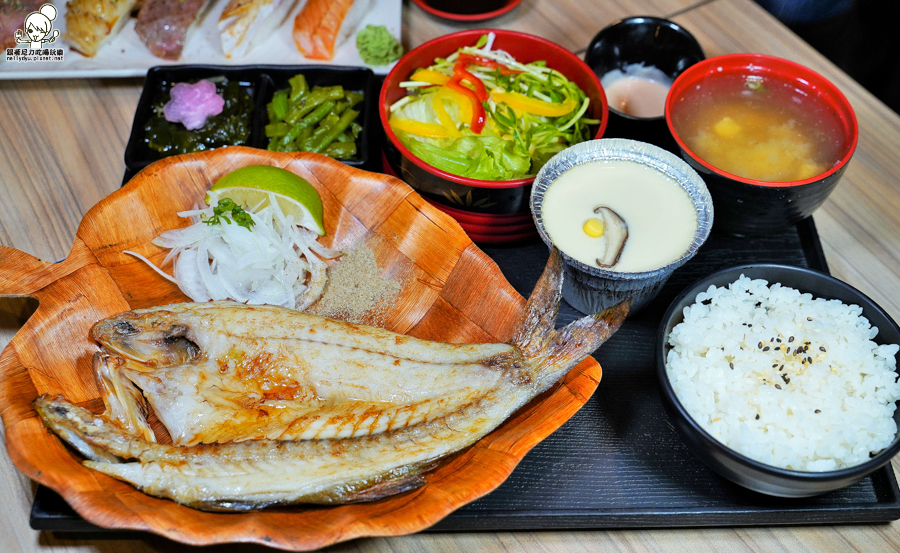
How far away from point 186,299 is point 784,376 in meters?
1.79

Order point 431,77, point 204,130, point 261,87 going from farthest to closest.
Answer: point 261,87
point 204,130
point 431,77

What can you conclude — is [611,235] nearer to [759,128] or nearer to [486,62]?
[759,128]

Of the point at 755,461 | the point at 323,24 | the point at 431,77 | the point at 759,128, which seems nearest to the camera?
the point at 755,461

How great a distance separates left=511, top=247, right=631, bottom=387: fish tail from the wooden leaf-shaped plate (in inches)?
3.0

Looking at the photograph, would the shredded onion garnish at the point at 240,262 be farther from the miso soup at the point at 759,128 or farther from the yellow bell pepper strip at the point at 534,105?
the miso soup at the point at 759,128

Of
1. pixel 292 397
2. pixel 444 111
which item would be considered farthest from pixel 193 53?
pixel 292 397

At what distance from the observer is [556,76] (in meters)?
2.64

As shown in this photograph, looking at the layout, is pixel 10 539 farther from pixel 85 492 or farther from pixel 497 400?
pixel 497 400

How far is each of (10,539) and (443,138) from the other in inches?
70.0

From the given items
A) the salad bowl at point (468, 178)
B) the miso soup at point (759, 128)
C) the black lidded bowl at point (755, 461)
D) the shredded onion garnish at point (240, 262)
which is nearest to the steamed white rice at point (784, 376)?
the black lidded bowl at point (755, 461)

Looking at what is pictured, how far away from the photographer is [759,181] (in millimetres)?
2125

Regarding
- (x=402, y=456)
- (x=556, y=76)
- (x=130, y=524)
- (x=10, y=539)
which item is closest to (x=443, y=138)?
(x=556, y=76)

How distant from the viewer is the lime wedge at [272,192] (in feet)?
7.08

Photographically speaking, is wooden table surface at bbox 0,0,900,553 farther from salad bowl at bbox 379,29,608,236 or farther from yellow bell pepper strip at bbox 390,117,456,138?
yellow bell pepper strip at bbox 390,117,456,138
